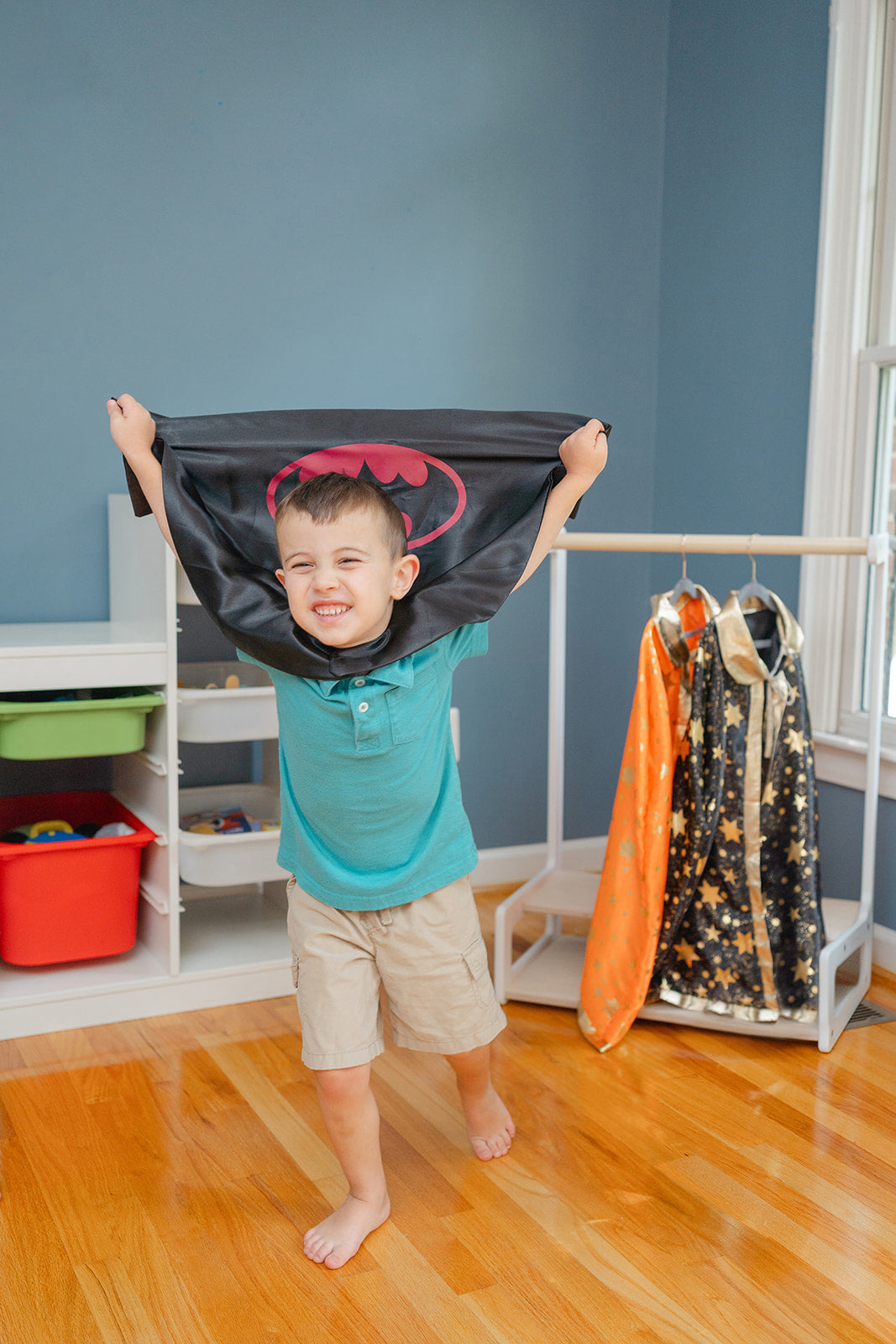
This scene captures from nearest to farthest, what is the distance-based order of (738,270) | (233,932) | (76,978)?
(76,978)
(233,932)
(738,270)

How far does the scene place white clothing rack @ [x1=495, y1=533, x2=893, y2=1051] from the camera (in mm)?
2008

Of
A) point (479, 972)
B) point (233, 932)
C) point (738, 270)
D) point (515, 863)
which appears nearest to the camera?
point (479, 972)

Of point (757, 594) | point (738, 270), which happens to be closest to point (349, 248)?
point (738, 270)

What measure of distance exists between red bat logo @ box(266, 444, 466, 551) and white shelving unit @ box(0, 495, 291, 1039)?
0.58 meters

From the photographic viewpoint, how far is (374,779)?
4.69 ft

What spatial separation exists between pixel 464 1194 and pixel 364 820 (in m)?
0.55

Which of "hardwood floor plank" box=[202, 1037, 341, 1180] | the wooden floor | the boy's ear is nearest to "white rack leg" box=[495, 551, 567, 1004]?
the wooden floor

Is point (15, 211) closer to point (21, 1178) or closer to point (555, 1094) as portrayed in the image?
point (21, 1178)

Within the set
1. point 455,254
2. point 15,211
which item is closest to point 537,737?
point 455,254

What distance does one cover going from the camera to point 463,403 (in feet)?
9.20

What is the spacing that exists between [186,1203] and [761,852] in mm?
1121

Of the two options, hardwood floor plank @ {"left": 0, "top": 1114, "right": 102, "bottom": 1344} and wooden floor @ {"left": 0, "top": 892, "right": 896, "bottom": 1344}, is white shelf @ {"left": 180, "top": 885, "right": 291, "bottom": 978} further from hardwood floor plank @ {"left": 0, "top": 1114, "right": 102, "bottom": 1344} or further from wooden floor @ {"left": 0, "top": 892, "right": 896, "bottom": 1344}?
hardwood floor plank @ {"left": 0, "top": 1114, "right": 102, "bottom": 1344}

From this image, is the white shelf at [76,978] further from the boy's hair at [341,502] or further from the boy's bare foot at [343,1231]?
the boy's hair at [341,502]

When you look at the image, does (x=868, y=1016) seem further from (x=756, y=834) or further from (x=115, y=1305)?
(x=115, y=1305)
